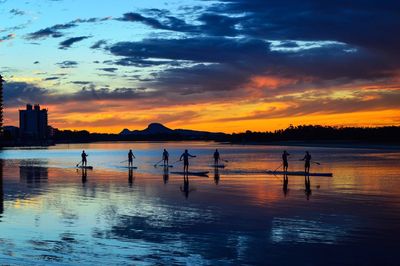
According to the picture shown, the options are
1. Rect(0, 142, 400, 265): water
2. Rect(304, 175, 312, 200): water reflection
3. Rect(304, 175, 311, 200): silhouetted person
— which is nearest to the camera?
Rect(0, 142, 400, 265): water

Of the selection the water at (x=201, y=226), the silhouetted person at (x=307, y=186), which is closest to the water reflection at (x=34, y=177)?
the water at (x=201, y=226)

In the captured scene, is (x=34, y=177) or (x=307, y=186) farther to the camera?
(x=34, y=177)

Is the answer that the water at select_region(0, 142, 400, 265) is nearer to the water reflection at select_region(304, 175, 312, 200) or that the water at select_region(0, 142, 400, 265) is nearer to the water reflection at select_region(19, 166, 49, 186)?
the water reflection at select_region(304, 175, 312, 200)

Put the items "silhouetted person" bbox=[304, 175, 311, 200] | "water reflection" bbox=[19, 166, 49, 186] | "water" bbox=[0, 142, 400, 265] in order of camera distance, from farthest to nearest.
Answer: "water reflection" bbox=[19, 166, 49, 186] → "silhouetted person" bbox=[304, 175, 311, 200] → "water" bbox=[0, 142, 400, 265]

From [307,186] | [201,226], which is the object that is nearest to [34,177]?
[307,186]

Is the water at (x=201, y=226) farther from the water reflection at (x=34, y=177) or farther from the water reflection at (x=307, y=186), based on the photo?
the water reflection at (x=34, y=177)

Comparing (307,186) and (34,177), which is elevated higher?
(34,177)

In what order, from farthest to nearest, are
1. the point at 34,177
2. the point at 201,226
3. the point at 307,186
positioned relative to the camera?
the point at 34,177 < the point at 307,186 < the point at 201,226

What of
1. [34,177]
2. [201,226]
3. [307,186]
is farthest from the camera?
[34,177]

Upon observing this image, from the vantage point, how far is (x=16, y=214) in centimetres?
2038

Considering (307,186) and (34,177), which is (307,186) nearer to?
(307,186)

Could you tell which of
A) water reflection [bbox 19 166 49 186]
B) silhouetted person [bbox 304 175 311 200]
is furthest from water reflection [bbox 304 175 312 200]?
water reflection [bbox 19 166 49 186]

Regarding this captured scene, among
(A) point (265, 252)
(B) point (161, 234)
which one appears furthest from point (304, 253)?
(B) point (161, 234)

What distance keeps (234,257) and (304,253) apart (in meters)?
1.88
